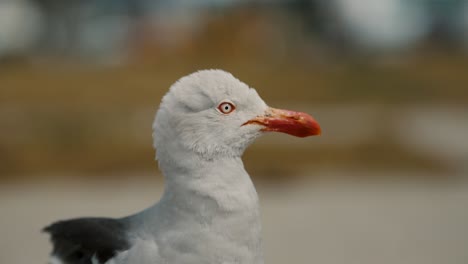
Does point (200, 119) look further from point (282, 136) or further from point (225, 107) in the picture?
point (282, 136)

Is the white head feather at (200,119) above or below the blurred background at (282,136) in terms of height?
below

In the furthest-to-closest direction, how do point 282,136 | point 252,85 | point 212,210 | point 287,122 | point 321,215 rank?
point 252,85
point 282,136
point 321,215
point 287,122
point 212,210

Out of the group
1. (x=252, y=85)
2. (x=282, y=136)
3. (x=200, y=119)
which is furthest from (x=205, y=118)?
(x=252, y=85)

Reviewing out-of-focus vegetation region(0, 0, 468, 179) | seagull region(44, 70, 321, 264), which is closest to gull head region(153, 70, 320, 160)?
seagull region(44, 70, 321, 264)

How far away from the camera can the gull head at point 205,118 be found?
208cm

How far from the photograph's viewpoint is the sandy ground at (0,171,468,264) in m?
5.21

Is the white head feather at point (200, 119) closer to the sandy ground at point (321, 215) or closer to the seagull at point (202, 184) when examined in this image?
the seagull at point (202, 184)

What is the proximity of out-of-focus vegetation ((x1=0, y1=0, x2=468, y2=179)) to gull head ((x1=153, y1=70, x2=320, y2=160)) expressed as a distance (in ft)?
16.5

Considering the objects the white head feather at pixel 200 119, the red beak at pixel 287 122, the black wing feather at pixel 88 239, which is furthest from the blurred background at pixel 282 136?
the white head feather at pixel 200 119

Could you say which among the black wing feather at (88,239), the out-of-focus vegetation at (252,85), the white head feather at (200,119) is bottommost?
the black wing feather at (88,239)

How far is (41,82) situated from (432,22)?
43.6 ft

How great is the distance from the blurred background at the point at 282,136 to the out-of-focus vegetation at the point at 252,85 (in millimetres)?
33

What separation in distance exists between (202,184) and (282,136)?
690 centimetres

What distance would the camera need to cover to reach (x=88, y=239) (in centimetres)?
221
